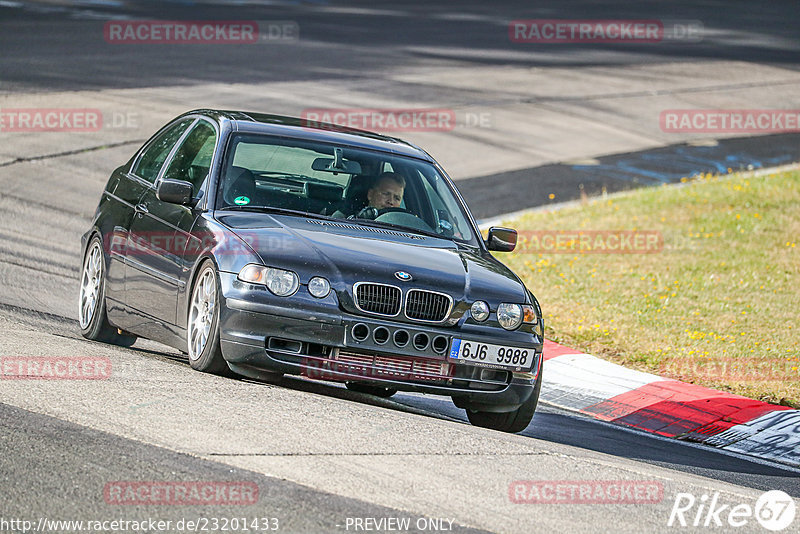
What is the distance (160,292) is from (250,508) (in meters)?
3.16

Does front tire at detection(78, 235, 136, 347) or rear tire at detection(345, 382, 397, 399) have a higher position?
front tire at detection(78, 235, 136, 347)

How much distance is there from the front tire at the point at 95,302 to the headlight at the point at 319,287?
232 centimetres

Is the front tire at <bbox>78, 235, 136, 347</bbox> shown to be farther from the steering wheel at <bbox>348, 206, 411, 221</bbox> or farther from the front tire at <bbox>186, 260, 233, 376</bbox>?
the steering wheel at <bbox>348, 206, 411, 221</bbox>

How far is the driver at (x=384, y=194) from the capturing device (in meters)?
8.20

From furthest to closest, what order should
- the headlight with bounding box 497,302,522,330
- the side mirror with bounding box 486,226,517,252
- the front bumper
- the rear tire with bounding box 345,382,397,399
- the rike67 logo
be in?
the side mirror with bounding box 486,226,517,252
the rear tire with bounding box 345,382,397,399
the headlight with bounding box 497,302,522,330
the front bumper
the rike67 logo

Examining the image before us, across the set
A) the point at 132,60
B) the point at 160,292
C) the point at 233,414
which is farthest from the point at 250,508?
the point at 132,60

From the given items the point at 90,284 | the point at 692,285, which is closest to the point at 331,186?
the point at 90,284

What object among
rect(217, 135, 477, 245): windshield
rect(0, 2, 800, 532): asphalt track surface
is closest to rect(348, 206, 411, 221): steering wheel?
rect(217, 135, 477, 245): windshield

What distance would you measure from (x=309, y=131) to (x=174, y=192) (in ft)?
3.82

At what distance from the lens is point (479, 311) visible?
7.21 m

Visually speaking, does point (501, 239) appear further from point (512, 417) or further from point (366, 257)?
point (366, 257)

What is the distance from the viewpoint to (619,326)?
1166cm

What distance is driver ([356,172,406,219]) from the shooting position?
8.20 metres

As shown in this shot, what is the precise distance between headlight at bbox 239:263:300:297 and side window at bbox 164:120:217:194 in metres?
1.33
